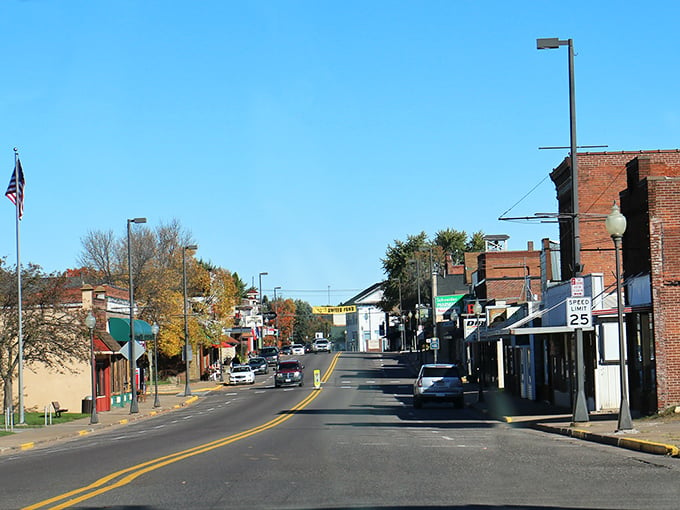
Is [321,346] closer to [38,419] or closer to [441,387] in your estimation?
[38,419]

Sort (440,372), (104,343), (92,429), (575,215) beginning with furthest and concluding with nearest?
(104,343)
(440,372)
(92,429)
(575,215)

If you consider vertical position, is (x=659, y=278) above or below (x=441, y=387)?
above

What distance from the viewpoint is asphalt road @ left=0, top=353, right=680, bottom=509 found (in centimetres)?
1155

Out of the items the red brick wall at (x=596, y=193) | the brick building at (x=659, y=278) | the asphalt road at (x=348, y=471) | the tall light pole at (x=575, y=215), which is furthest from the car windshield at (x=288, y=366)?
the tall light pole at (x=575, y=215)

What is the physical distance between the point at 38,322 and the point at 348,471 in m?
28.7

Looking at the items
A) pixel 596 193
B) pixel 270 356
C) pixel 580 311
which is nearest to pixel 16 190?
pixel 580 311

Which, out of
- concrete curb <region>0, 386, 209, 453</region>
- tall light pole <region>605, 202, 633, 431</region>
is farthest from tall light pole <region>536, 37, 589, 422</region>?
concrete curb <region>0, 386, 209, 453</region>

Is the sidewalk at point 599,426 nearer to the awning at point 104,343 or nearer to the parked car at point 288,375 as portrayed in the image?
the awning at point 104,343

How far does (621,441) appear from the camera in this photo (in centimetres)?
1894

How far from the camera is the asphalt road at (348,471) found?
37.9 ft

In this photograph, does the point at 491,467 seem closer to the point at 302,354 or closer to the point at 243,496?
the point at 243,496

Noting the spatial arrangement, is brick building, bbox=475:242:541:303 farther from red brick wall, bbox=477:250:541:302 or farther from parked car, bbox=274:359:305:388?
parked car, bbox=274:359:305:388

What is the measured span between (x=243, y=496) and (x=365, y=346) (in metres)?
162

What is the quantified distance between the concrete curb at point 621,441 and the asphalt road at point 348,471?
1.24 ft
